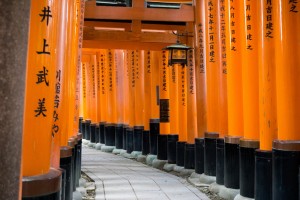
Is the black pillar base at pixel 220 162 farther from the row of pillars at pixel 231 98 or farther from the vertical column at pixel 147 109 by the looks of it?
the vertical column at pixel 147 109

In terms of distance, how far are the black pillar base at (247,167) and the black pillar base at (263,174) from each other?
52cm

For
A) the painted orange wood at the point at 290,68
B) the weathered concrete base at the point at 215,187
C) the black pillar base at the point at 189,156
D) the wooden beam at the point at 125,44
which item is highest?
the wooden beam at the point at 125,44

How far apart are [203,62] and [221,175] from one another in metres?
2.69

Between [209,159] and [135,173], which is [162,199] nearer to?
[209,159]

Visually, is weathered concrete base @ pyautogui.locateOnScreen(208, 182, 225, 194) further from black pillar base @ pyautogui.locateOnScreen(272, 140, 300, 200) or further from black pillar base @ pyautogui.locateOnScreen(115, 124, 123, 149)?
black pillar base @ pyautogui.locateOnScreen(115, 124, 123, 149)

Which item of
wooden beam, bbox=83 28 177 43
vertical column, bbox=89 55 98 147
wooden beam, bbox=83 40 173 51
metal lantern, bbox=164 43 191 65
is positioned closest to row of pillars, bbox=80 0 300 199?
metal lantern, bbox=164 43 191 65

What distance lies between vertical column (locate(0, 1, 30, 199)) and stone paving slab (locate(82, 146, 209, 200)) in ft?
18.7

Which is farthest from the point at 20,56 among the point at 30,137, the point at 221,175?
the point at 221,175

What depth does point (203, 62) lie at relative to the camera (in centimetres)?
873

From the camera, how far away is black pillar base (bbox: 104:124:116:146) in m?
15.7

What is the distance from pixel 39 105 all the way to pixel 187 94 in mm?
7163

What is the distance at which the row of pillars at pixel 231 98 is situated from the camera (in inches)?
188

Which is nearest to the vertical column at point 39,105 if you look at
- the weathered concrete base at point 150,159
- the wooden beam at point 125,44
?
the wooden beam at point 125,44

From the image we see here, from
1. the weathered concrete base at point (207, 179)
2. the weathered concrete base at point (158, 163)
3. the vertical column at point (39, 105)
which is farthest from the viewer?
the weathered concrete base at point (158, 163)
